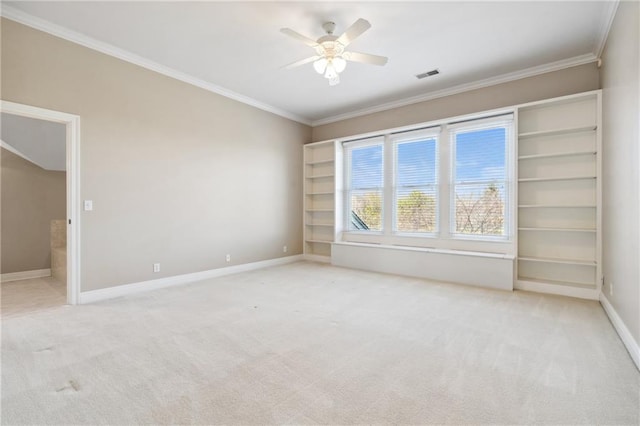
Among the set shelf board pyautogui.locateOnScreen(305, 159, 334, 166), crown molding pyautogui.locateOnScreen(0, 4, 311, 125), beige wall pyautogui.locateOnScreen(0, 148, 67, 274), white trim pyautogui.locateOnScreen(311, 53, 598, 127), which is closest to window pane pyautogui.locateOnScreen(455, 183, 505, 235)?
A: white trim pyautogui.locateOnScreen(311, 53, 598, 127)

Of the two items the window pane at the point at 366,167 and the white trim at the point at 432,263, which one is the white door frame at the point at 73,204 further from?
the window pane at the point at 366,167

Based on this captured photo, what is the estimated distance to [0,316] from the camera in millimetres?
3154

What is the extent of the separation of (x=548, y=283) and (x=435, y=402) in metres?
3.30

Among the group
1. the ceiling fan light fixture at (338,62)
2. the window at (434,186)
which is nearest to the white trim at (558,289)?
the window at (434,186)

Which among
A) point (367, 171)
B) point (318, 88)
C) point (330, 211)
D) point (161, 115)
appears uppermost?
point (318, 88)

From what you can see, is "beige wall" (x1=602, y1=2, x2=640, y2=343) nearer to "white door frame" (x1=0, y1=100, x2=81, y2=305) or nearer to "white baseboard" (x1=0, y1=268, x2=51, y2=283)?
"white door frame" (x1=0, y1=100, x2=81, y2=305)

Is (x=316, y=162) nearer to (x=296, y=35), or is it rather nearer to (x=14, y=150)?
(x=296, y=35)

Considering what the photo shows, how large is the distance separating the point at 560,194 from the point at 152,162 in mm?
5565

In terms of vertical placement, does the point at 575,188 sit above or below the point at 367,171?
below

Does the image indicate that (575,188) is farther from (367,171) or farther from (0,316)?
(0,316)

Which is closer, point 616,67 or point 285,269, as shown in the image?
point 616,67

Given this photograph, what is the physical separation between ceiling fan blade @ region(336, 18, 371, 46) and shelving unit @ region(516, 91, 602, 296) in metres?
2.78

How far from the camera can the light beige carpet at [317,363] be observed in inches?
66.3

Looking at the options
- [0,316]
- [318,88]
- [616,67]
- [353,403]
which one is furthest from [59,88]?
[616,67]
